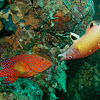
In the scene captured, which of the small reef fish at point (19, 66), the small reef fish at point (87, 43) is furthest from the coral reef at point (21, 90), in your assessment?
the small reef fish at point (87, 43)

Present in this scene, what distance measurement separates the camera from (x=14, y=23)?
279 cm

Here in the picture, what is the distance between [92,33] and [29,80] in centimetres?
239

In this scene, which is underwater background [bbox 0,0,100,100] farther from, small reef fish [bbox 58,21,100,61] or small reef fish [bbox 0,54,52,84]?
small reef fish [bbox 58,21,100,61]

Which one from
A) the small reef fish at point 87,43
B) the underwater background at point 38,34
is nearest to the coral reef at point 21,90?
the underwater background at point 38,34

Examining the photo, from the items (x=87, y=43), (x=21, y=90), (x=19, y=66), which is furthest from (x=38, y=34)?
(x=21, y=90)

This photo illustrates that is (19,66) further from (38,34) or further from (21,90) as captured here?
(38,34)

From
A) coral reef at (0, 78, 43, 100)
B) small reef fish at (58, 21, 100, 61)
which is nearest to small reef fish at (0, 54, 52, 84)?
coral reef at (0, 78, 43, 100)

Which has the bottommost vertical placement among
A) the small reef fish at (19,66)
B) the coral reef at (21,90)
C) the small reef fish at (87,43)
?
the coral reef at (21,90)

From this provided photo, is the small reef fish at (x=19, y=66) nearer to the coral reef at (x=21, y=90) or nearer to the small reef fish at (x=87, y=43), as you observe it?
the coral reef at (x=21, y=90)

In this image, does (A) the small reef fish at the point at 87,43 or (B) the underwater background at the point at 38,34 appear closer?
(A) the small reef fish at the point at 87,43

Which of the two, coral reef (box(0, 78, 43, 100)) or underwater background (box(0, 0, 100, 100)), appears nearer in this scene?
coral reef (box(0, 78, 43, 100))

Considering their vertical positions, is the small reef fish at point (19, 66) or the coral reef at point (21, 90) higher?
the small reef fish at point (19, 66)

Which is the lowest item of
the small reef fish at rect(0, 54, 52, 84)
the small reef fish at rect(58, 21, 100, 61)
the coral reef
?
the coral reef

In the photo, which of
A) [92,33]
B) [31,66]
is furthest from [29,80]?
[92,33]
